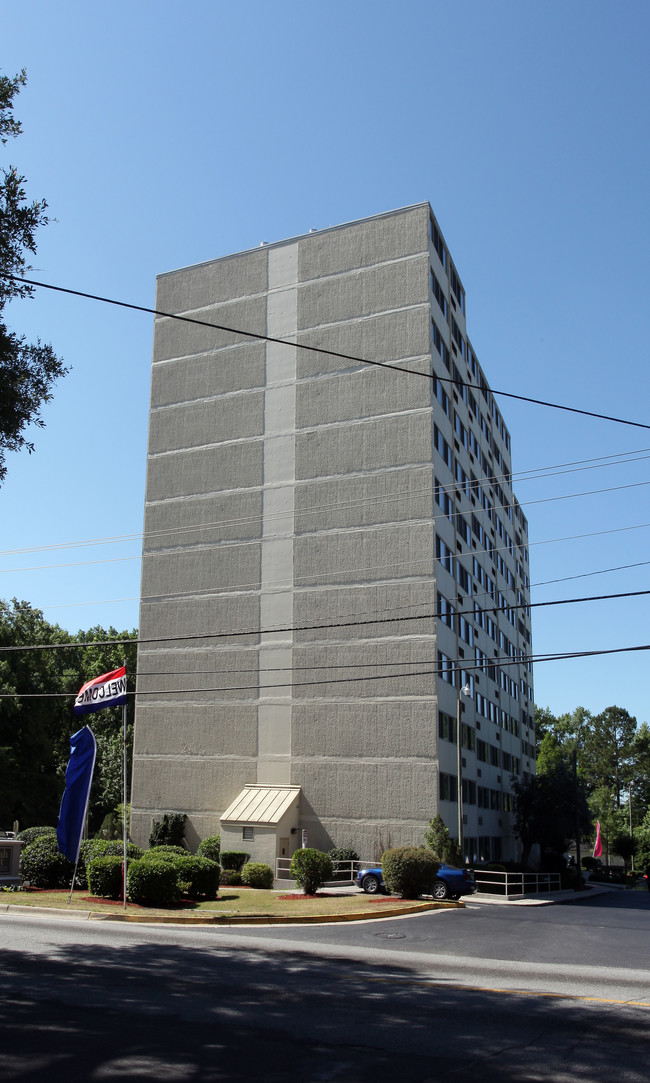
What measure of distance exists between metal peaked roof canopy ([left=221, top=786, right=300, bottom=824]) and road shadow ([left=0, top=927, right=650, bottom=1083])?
1054 inches

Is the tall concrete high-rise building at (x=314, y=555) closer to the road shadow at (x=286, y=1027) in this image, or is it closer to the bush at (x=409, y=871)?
the bush at (x=409, y=871)

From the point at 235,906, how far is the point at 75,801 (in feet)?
16.1

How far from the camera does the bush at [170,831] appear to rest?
139ft

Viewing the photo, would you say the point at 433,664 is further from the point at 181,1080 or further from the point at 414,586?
the point at 181,1080

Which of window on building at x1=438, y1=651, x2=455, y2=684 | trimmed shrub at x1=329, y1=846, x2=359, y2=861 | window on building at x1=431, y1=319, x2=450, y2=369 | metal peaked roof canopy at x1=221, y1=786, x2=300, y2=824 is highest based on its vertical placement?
window on building at x1=431, y1=319, x2=450, y2=369

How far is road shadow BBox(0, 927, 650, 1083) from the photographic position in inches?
296

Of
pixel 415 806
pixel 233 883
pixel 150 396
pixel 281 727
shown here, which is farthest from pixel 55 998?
pixel 150 396

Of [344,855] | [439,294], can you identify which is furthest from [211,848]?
[439,294]

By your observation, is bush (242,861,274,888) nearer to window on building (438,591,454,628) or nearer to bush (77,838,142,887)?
bush (77,838,142,887)

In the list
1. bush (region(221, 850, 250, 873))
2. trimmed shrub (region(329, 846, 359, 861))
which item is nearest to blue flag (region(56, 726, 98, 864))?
bush (region(221, 850, 250, 873))

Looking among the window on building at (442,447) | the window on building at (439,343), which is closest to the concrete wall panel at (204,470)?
the window on building at (442,447)

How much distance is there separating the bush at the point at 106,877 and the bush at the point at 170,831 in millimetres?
20702

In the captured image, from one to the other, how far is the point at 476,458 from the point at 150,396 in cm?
2038

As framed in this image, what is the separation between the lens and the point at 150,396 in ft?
165
